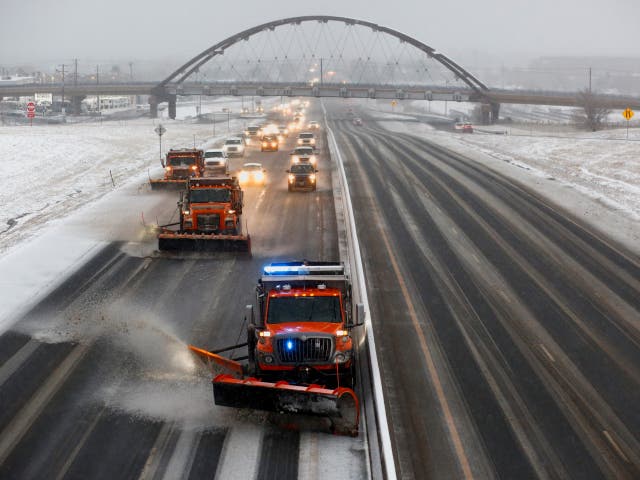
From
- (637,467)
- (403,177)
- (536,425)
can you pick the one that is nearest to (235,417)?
(536,425)

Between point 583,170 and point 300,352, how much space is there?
129 ft

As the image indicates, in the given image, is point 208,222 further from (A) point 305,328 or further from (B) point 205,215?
(A) point 305,328

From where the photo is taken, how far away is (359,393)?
42.9 feet

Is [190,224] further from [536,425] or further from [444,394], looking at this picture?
[536,425]

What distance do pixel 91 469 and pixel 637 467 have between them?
8.39 m

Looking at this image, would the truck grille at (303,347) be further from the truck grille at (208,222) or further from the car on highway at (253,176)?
the car on highway at (253,176)

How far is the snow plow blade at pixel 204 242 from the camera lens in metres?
23.2

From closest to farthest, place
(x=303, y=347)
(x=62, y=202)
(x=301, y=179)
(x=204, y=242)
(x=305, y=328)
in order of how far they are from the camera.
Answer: (x=303, y=347), (x=305, y=328), (x=204, y=242), (x=62, y=202), (x=301, y=179)

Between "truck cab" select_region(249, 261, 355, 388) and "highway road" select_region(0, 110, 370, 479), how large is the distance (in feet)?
3.00

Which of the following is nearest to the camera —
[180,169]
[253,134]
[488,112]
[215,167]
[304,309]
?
[304,309]

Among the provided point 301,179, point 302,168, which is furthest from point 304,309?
point 302,168

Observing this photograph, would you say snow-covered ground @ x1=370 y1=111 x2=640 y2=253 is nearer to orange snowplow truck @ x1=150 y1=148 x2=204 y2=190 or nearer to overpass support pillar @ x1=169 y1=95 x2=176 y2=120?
orange snowplow truck @ x1=150 y1=148 x2=204 y2=190

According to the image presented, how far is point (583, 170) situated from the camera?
4647 centimetres

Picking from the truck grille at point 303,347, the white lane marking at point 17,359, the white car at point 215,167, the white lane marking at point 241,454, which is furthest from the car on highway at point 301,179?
the white lane marking at point 241,454
